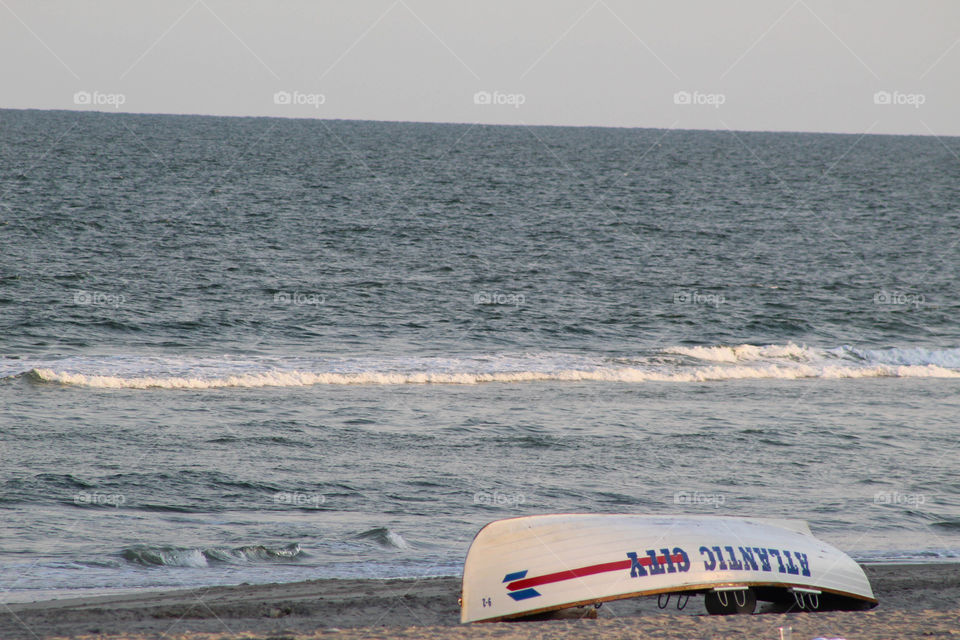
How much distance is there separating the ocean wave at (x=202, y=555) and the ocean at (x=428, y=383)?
3 cm

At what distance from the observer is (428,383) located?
764 inches

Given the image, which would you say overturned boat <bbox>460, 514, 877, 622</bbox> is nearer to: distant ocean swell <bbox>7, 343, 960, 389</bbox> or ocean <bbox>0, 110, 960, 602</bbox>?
ocean <bbox>0, 110, 960, 602</bbox>

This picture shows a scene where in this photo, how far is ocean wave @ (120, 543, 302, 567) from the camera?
9.86 m

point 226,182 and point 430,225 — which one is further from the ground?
point 226,182

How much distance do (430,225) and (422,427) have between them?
30.8 meters

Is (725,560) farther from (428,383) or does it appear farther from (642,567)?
(428,383)

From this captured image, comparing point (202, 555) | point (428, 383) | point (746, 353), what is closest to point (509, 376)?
point (428, 383)

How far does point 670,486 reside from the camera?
13156 millimetres

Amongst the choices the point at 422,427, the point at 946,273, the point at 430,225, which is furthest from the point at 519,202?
the point at 422,427

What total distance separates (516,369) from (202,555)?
11.7 meters

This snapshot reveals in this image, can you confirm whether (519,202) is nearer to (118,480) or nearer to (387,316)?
(387,316)

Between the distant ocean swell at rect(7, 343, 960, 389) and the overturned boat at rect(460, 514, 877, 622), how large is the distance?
11403 millimetres

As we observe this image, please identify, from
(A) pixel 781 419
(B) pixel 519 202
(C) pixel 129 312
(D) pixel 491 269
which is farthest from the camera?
(B) pixel 519 202

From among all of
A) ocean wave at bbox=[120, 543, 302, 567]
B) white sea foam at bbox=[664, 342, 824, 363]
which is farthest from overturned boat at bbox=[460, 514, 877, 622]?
white sea foam at bbox=[664, 342, 824, 363]
